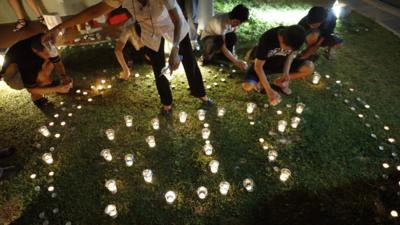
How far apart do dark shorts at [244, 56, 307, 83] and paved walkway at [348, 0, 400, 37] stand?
3.07 metres

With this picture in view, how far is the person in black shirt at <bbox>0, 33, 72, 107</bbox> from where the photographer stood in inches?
156

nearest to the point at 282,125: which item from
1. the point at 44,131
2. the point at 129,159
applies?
the point at 129,159

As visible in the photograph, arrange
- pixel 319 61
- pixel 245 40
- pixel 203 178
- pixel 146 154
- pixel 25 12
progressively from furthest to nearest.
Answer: pixel 25 12, pixel 245 40, pixel 319 61, pixel 146 154, pixel 203 178

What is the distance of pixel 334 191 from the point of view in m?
3.16

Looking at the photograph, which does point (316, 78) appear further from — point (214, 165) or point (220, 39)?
point (214, 165)

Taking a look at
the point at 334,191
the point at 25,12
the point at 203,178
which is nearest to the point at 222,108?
the point at 203,178

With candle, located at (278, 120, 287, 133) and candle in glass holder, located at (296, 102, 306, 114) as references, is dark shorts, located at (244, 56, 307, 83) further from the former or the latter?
candle, located at (278, 120, 287, 133)

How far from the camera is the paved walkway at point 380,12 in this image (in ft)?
20.9

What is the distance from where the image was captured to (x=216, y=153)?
3.64m

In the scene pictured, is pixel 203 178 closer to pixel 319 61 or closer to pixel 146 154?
pixel 146 154

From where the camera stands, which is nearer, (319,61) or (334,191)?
(334,191)

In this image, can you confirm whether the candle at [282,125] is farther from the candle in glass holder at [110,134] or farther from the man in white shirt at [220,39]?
the candle in glass holder at [110,134]

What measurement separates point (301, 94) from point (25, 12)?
22.0 feet

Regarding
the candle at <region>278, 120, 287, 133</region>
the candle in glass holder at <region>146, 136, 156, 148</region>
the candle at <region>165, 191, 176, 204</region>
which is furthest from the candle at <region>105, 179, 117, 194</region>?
the candle at <region>278, 120, 287, 133</region>
